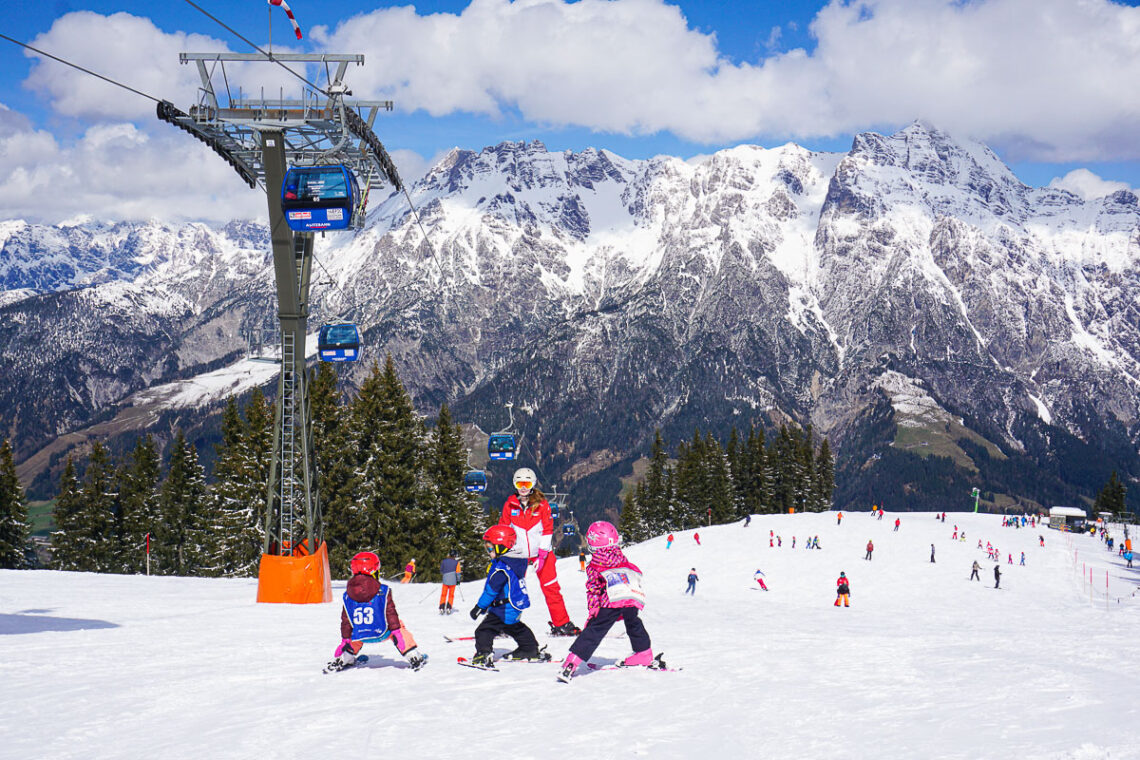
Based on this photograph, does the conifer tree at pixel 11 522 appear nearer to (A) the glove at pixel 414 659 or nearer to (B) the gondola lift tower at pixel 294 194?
(B) the gondola lift tower at pixel 294 194

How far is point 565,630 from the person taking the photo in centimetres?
1603

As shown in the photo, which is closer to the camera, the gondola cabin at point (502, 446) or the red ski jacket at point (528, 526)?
the red ski jacket at point (528, 526)

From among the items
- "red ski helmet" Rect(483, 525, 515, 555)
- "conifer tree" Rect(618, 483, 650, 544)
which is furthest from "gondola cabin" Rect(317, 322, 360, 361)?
"conifer tree" Rect(618, 483, 650, 544)

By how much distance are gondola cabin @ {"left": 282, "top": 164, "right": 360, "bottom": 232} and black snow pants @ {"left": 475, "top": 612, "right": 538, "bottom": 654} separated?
1265 cm

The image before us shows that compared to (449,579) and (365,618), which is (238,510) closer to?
(449,579)

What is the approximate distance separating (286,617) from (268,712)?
10.6 m

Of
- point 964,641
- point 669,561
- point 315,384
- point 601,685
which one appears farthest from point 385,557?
point 601,685

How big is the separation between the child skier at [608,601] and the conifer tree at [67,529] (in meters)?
50.1

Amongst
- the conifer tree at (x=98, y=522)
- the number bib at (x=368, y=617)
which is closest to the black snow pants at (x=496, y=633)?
the number bib at (x=368, y=617)

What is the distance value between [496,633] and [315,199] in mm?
13526

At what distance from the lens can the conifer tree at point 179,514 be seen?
56.2 m

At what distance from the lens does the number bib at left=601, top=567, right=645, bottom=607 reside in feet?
40.1

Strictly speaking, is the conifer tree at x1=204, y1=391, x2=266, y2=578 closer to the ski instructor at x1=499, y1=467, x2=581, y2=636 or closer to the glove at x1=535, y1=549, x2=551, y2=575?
the ski instructor at x1=499, y1=467, x2=581, y2=636

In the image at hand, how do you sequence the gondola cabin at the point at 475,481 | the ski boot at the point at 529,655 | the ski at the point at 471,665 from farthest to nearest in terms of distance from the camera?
1. the gondola cabin at the point at 475,481
2. the ski boot at the point at 529,655
3. the ski at the point at 471,665
